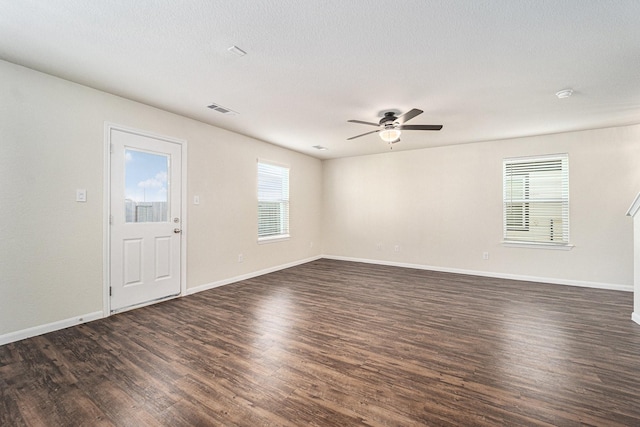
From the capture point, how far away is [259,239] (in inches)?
207

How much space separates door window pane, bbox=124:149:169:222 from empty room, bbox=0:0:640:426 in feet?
0.09

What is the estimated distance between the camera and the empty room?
182cm

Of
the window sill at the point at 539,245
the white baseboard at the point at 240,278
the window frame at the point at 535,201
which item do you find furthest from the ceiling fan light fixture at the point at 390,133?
the white baseboard at the point at 240,278

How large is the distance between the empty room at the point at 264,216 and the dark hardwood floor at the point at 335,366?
0.8 inches

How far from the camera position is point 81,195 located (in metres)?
2.97

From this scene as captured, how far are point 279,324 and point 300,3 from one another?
285 centimetres

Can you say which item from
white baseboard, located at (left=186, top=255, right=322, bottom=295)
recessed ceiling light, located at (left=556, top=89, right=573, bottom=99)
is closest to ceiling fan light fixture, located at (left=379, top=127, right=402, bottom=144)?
recessed ceiling light, located at (left=556, top=89, right=573, bottom=99)

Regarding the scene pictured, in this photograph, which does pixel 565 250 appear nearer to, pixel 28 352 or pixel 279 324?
pixel 279 324

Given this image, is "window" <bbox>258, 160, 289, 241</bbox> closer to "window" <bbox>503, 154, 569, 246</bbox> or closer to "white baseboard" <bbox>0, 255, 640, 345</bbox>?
"white baseboard" <bbox>0, 255, 640, 345</bbox>

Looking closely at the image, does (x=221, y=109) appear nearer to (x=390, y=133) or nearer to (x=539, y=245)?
(x=390, y=133)

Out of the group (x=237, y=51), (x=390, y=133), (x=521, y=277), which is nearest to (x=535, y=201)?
(x=521, y=277)

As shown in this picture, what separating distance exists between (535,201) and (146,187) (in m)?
6.21

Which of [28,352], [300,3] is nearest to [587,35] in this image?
[300,3]

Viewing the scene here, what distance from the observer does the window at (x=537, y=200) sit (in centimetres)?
463
